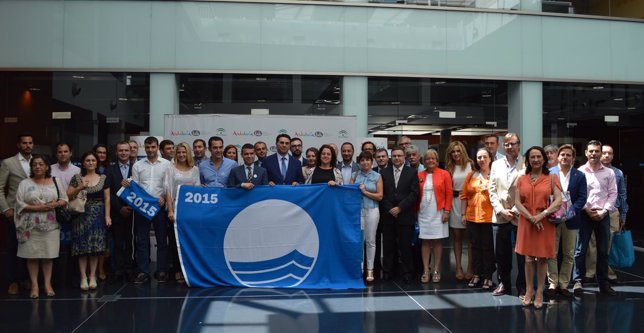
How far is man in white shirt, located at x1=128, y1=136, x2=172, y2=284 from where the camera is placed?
6816 millimetres

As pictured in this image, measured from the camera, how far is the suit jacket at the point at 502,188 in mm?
5945

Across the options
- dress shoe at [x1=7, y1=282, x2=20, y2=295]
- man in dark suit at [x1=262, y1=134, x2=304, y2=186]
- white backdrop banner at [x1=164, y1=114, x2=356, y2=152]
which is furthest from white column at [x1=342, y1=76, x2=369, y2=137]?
dress shoe at [x1=7, y1=282, x2=20, y2=295]

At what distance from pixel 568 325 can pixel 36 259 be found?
5922 millimetres

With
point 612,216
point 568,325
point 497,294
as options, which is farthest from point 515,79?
point 568,325

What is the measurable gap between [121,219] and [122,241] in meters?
0.31

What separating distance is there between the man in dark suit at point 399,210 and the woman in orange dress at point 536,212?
5.10 feet

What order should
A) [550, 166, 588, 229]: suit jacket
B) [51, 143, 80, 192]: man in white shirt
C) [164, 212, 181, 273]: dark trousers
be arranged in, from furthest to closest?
1. [164, 212, 181, 273]: dark trousers
2. [51, 143, 80, 192]: man in white shirt
3. [550, 166, 588, 229]: suit jacket

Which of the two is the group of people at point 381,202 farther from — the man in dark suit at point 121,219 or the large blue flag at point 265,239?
the large blue flag at point 265,239

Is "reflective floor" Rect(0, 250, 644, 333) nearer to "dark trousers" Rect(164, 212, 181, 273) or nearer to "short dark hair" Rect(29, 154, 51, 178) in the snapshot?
"dark trousers" Rect(164, 212, 181, 273)

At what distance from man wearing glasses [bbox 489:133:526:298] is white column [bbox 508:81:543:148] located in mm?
6363

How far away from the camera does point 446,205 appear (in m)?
6.99

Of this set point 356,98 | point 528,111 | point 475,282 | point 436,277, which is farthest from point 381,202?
point 528,111

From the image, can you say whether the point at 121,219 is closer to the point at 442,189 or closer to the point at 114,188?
the point at 114,188

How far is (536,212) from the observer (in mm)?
5539
